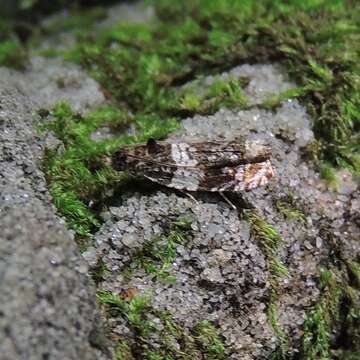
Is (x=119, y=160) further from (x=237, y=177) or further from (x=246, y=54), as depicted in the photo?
(x=246, y=54)

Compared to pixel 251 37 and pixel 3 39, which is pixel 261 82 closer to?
pixel 251 37

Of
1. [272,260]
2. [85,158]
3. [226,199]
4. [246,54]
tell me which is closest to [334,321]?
[272,260]

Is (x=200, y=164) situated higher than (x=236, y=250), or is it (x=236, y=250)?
(x=200, y=164)

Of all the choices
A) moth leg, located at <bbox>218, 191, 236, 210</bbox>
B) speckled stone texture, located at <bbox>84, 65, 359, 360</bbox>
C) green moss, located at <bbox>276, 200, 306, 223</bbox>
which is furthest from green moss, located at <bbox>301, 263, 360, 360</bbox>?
moth leg, located at <bbox>218, 191, 236, 210</bbox>

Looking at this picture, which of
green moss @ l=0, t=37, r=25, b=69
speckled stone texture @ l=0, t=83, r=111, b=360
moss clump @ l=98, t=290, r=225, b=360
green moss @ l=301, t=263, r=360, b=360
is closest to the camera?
speckled stone texture @ l=0, t=83, r=111, b=360

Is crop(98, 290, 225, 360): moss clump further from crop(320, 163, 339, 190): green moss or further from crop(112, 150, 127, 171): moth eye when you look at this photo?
crop(320, 163, 339, 190): green moss

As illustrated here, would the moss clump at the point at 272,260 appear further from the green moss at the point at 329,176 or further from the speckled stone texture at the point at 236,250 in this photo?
the green moss at the point at 329,176
